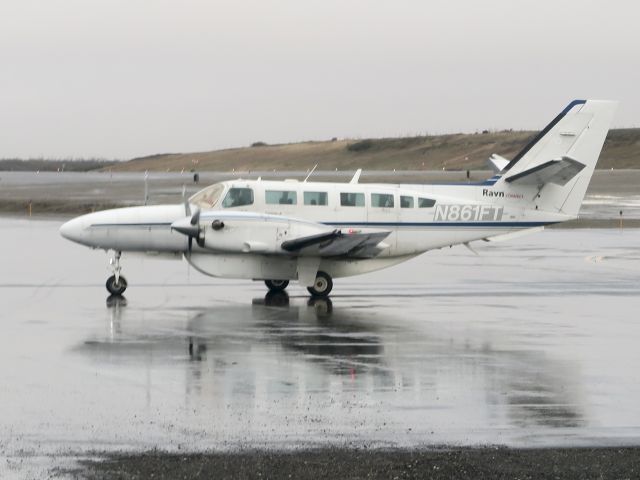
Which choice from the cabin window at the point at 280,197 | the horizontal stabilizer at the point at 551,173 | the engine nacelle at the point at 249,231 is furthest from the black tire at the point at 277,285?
the horizontal stabilizer at the point at 551,173

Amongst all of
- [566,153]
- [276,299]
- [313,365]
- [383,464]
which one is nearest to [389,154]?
[566,153]

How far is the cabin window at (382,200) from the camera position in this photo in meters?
24.4

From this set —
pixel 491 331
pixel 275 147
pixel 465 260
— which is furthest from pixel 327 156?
pixel 491 331

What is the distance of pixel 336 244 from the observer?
75.0 ft

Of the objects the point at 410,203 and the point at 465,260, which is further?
the point at 465,260

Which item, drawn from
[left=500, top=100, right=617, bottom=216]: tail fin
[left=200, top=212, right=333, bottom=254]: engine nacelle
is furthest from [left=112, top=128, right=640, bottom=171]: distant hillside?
[left=200, top=212, right=333, bottom=254]: engine nacelle

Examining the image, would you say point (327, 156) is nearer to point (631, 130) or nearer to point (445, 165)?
point (445, 165)

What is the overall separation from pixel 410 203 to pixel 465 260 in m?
8.20

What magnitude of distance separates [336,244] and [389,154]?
120580 millimetres

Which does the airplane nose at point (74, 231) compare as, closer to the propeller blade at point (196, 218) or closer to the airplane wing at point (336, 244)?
the propeller blade at point (196, 218)

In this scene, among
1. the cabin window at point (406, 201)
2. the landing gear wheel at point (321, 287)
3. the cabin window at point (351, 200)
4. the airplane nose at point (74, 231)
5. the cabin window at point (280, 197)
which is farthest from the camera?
the cabin window at point (406, 201)

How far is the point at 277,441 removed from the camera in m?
10.6

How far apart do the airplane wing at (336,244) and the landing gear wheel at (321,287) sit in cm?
52

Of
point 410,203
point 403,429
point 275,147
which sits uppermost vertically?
point 275,147
